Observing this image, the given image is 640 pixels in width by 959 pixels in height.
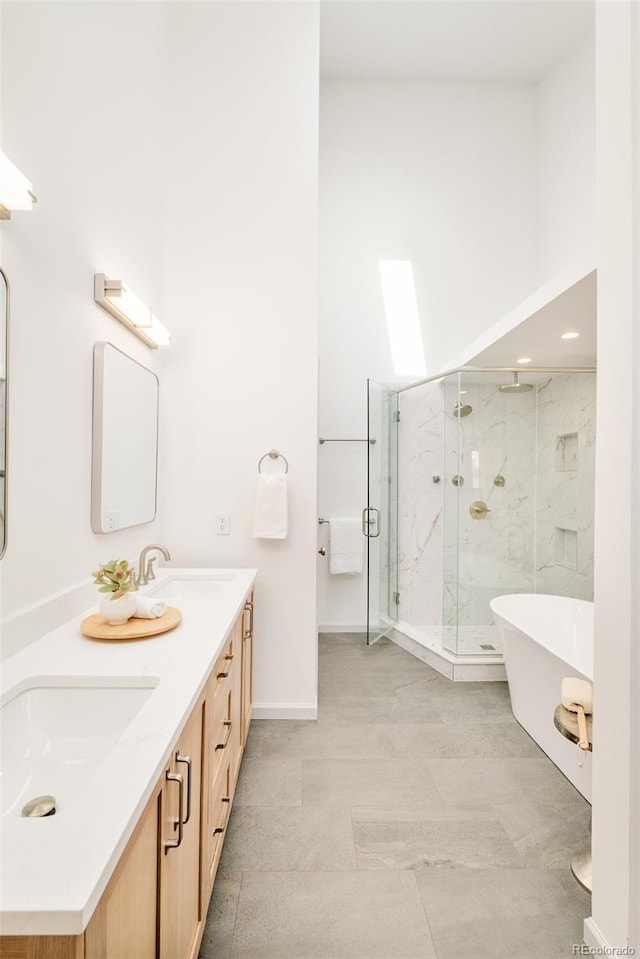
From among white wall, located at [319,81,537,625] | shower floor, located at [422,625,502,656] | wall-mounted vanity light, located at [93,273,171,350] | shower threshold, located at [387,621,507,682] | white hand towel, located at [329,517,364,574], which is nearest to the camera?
wall-mounted vanity light, located at [93,273,171,350]

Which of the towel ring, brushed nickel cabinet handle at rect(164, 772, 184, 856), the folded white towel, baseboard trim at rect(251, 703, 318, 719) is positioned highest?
the towel ring

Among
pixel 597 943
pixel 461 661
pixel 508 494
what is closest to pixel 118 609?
pixel 597 943

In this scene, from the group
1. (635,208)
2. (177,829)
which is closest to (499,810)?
(177,829)

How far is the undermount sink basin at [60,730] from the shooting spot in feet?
3.08

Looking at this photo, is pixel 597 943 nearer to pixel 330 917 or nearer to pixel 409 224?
pixel 330 917

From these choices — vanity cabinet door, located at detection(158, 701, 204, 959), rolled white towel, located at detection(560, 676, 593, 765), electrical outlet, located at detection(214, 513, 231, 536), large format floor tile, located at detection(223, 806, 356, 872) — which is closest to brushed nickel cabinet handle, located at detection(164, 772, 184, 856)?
vanity cabinet door, located at detection(158, 701, 204, 959)

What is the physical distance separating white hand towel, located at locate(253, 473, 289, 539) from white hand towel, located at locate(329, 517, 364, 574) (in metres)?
1.46

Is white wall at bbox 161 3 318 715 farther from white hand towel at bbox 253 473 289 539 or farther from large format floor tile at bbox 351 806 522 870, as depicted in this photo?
large format floor tile at bbox 351 806 522 870

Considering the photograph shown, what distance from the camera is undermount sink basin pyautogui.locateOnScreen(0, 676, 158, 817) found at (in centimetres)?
94

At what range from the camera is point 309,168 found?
254 cm

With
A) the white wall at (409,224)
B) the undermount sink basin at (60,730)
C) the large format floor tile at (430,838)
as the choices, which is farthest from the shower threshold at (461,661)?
the undermount sink basin at (60,730)

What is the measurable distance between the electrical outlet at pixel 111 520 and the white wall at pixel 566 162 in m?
3.37

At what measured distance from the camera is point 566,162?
12.0 ft

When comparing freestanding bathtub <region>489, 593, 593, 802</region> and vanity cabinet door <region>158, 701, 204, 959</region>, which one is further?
freestanding bathtub <region>489, 593, 593, 802</region>
